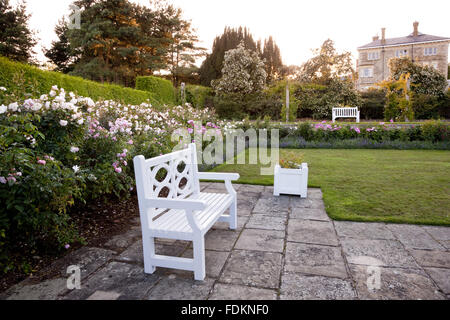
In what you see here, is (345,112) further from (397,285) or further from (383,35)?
(383,35)

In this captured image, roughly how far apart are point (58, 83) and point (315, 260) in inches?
305

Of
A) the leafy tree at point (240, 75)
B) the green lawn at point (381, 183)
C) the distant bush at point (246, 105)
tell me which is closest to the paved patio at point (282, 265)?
the green lawn at point (381, 183)

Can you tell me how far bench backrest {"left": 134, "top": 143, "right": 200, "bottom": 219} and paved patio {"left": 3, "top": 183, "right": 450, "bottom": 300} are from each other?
0.55 meters

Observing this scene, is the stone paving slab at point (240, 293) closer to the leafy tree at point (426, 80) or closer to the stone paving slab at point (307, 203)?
the stone paving slab at point (307, 203)

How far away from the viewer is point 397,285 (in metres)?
2.05

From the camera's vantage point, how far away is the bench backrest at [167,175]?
7.18 feet

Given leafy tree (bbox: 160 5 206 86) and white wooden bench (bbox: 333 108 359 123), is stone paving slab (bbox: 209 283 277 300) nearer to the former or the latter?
white wooden bench (bbox: 333 108 359 123)

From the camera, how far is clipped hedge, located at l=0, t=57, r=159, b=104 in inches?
234

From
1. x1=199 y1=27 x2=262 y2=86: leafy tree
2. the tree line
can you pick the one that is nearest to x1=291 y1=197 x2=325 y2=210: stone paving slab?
the tree line

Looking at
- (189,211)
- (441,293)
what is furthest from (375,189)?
(189,211)

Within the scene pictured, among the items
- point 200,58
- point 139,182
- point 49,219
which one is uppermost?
point 200,58

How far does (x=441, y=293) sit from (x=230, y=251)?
1.64m

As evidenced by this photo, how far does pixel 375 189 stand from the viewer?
4.63 m
